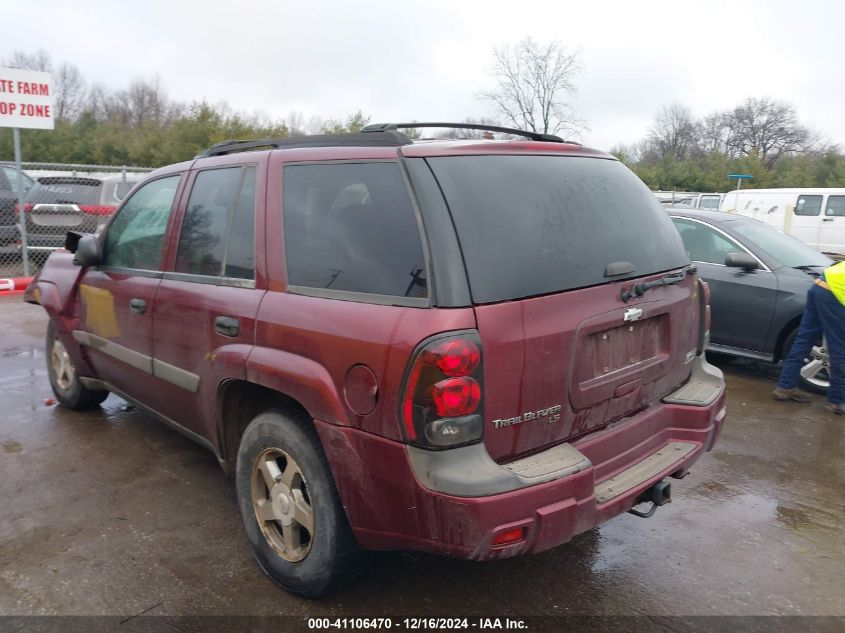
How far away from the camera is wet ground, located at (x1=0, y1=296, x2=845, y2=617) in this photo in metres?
2.76

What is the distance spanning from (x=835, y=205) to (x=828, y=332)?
12575 mm

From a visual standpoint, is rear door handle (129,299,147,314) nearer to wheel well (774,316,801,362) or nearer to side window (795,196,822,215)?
wheel well (774,316,801,362)

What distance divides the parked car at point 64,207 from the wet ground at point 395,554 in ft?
25.2

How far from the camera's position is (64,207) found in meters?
11.1

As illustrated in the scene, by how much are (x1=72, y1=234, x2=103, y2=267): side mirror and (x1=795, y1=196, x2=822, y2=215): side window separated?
16606mm

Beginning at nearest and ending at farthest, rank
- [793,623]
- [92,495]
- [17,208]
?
[793,623] → [92,495] → [17,208]

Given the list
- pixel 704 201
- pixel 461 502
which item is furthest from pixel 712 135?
pixel 461 502

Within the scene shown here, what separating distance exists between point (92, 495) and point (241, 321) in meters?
1.68

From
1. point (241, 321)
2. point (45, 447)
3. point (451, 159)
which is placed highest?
point (451, 159)

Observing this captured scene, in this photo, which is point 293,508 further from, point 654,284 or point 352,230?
point 654,284

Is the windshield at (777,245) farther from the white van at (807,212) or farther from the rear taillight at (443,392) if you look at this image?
the white van at (807,212)

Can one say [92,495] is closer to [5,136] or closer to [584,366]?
[584,366]

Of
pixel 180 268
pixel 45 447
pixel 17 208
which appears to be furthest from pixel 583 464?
pixel 17 208

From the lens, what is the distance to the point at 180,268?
3439 mm
